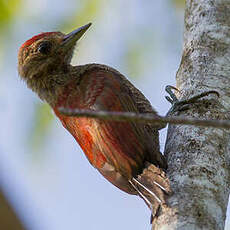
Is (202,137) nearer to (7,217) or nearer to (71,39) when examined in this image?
(7,217)

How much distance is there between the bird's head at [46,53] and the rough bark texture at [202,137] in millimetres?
1149

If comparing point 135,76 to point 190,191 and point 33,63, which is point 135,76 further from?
point 190,191

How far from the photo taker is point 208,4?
333 centimetres

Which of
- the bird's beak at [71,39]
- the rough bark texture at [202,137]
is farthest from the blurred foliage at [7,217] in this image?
the bird's beak at [71,39]

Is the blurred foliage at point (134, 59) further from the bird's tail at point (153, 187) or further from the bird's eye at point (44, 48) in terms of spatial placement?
the bird's tail at point (153, 187)

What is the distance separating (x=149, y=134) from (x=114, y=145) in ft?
1.13

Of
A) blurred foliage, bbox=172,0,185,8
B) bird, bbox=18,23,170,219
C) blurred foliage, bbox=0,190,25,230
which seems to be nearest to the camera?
blurred foliage, bbox=0,190,25,230

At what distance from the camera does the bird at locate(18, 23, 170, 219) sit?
287 cm

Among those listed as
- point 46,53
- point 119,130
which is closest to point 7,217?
point 119,130

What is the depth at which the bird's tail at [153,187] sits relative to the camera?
8.01ft

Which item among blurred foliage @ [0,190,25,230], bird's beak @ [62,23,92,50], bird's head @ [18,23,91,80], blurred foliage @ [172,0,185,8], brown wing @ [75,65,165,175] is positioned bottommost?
blurred foliage @ [0,190,25,230]

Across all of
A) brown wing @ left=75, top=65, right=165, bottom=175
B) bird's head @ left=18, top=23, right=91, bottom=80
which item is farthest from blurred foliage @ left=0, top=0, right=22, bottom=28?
brown wing @ left=75, top=65, right=165, bottom=175

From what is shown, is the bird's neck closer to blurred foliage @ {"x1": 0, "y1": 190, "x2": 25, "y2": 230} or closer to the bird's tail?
the bird's tail

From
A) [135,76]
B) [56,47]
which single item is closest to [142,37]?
[135,76]
